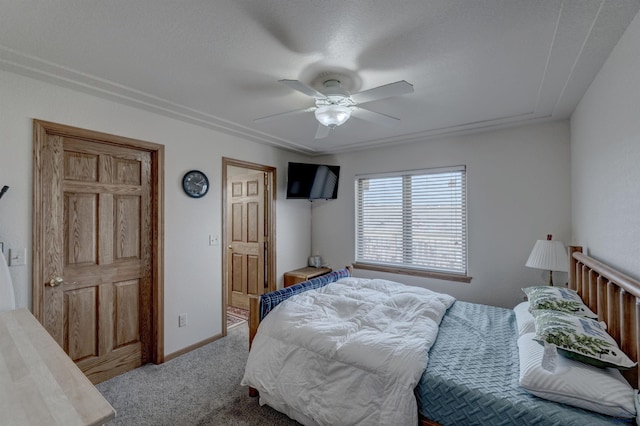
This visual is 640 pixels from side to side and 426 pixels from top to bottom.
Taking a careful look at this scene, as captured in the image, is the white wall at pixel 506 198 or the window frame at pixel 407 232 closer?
the white wall at pixel 506 198

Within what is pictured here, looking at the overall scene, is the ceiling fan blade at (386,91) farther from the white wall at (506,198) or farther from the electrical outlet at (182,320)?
the electrical outlet at (182,320)

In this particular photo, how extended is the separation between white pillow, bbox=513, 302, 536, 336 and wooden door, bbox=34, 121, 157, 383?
10.3ft

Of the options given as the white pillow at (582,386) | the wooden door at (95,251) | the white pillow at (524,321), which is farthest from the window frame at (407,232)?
the wooden door at (95,251)

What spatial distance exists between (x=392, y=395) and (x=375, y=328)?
532 millimetres

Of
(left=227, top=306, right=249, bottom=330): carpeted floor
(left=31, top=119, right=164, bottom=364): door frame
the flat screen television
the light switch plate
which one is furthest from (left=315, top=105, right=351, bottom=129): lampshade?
(left=227, top=306, right=249, bottom=330): carpeted floor

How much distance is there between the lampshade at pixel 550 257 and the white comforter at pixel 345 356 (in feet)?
3.30

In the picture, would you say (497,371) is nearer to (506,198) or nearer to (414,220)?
(506,198)

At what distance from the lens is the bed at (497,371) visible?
134cm

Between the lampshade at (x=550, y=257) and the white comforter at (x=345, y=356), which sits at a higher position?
the lampshade at (x=550, y=257)

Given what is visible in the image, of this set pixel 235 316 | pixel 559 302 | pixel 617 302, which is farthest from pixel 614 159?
pixel 235 316

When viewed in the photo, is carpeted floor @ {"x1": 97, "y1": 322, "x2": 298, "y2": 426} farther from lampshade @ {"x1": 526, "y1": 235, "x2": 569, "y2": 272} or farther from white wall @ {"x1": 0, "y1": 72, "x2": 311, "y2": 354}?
lampshade @ {"x1": 526, "y1": 235, "x2": 569, "y2": 272}

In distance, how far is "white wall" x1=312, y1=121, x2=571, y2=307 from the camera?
10.1 feet

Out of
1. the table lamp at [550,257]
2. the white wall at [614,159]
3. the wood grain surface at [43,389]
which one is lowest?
the wood grain surface at [43,389]

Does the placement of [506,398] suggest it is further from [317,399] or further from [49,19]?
[49,19]
